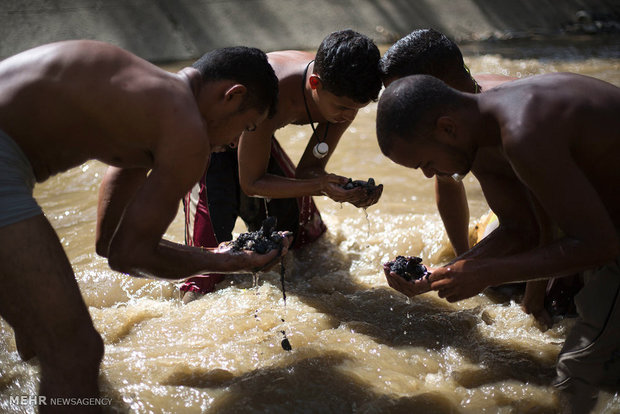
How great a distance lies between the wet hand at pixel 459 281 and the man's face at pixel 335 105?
1173 millimetres

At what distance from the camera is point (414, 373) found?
319cm

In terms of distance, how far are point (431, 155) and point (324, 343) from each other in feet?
4.15

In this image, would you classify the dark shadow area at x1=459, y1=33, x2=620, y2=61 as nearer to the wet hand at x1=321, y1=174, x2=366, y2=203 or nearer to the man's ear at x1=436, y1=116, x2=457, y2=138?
the wet hand at x1=321, y1=174, x2=366, y2=203

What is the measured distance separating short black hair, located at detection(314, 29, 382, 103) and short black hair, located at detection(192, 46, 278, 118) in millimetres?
542

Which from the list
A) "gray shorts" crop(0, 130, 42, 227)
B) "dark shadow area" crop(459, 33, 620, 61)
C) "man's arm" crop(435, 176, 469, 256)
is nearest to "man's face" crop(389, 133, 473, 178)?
"man's arm" crop(435, 176, 469, 256)

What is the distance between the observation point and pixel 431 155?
2664mm

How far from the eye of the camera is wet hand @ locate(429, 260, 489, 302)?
2570mm

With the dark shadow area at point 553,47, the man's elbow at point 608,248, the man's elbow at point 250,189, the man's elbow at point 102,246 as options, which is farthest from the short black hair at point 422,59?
the dark shadow area at point 553,47

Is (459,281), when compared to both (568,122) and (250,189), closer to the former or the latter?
(568,122)

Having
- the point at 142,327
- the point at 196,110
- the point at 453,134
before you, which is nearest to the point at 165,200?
the point at 196,110

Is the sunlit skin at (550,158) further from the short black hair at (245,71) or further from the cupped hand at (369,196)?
the cupped hand at (369,196)

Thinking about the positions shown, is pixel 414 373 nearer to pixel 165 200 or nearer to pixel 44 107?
pixel 165 200

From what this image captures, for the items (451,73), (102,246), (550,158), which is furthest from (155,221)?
(451,73)

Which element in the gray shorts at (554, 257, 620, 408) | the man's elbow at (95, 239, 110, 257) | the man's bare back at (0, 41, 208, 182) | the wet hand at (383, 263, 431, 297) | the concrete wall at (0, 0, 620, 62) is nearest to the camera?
the man's bare back at (0, 41, 208, 182)
